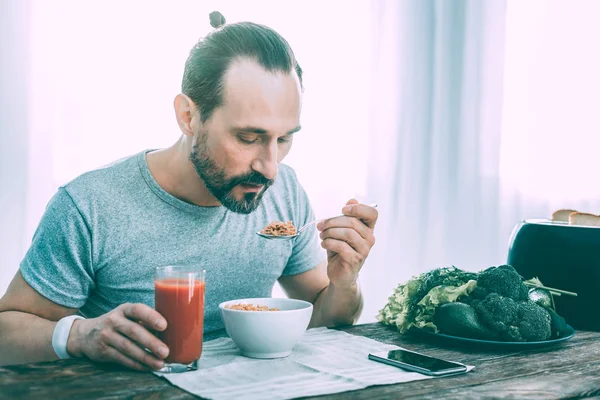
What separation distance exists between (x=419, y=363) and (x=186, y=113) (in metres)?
0.81

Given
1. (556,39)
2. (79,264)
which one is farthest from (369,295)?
(79,264)

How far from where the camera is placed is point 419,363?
111cm

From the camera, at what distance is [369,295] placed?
3.46 m

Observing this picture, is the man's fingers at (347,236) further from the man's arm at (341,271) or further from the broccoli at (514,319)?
the broccoli at (514,319)

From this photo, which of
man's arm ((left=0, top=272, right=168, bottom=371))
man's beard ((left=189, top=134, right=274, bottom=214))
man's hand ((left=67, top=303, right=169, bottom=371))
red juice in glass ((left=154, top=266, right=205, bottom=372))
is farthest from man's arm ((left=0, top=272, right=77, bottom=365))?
man's beard ((left=189, top=134, right=274, bottom=214))

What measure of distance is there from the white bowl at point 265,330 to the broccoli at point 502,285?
0.40 metres

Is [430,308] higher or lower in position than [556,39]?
lower

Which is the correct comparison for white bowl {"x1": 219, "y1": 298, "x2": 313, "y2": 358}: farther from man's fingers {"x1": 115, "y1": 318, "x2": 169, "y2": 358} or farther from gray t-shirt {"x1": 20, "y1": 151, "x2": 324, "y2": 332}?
gray t-shirt {"x1": 20, "y1": 151, "x2": 324, "y2": 332}

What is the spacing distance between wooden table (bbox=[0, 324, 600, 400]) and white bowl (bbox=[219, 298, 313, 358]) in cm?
18

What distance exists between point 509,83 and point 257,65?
8.36ft

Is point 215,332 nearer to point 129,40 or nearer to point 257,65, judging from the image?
point 257,65

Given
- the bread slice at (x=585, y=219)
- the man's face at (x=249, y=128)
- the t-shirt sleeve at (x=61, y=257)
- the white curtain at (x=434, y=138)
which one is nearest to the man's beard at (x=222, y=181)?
the man's face at (x=249, y=128)

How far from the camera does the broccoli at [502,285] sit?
4.34 ft

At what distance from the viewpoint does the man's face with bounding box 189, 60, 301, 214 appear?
4.58ft
